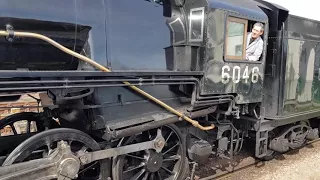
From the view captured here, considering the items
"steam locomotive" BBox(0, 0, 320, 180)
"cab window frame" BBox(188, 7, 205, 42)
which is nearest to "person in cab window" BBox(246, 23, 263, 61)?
"steam locomotive" BBox(0, 0, 320, 180)

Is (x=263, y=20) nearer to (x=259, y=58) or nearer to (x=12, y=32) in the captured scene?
(x=259, y=58)

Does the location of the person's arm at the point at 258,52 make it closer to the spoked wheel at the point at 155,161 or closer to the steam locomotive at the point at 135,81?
the steam locomotive at the point at 135,81

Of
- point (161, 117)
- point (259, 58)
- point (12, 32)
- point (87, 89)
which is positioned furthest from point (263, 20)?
point (12, 32)

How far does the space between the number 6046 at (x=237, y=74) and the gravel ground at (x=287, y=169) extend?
1778 mm

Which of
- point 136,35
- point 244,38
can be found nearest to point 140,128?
point 136,35

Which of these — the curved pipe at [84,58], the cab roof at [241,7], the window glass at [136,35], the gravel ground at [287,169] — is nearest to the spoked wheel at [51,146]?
the curved pipe at [84,58]

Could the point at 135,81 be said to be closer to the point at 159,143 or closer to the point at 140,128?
the point at 140,128

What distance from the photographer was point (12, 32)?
255 cm

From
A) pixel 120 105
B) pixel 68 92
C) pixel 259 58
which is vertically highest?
pixel 259 58

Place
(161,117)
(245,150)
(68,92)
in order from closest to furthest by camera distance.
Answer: (68,92)
(161,117)
(245,150)

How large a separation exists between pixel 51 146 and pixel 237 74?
282 cm

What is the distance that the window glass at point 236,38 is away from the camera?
14.3 feet

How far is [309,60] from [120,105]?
4.39 m

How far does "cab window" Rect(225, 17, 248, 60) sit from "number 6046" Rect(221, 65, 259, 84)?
0.57ft
